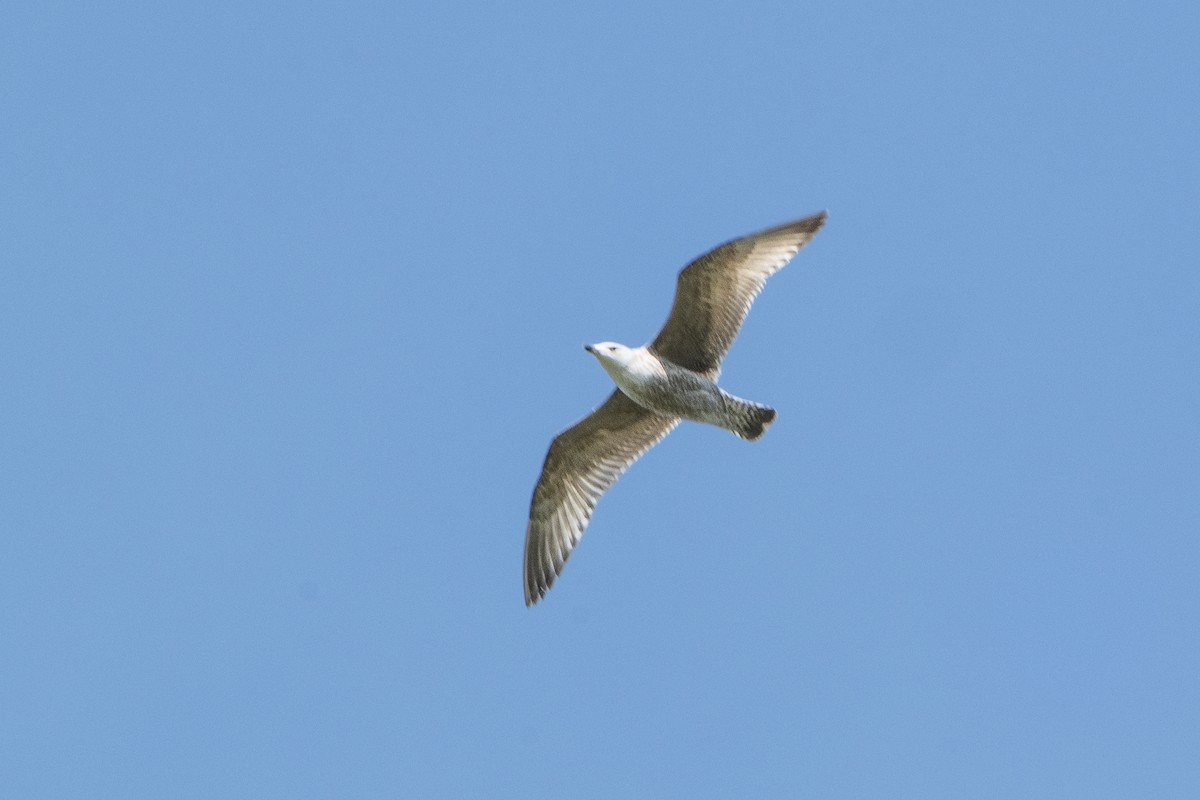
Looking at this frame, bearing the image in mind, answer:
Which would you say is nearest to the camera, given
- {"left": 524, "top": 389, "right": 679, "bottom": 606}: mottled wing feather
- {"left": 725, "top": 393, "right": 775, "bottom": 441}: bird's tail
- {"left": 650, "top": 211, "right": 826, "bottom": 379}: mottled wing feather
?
{"left": 650, "top": 211, "right": 826, "bottom": 379}: mottled wing feather

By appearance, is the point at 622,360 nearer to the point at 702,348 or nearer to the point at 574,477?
the point at 702,348

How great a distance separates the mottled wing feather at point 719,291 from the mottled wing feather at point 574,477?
976mm

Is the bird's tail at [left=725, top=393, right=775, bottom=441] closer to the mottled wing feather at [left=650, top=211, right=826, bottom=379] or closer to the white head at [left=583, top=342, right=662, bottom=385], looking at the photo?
the mottled wing feather at [left=650, top=211, right=826, bottom=379]

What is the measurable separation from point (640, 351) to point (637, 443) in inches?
57.2

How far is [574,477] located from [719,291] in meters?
2.62

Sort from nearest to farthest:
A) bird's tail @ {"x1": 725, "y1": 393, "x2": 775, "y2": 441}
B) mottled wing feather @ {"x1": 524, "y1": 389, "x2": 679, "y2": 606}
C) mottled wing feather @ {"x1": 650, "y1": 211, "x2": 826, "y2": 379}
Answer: mottled wing feather @ {"x1": 650, "y1": 211, "x2": 826, "y2": 379} → bird's tail @ {"x1": 725, "y1": 393, "x2": 775, "y2": 441} → mottled wing feather @ {"x1": 524, "y1": 389, "x2": 679, "y2": 606}

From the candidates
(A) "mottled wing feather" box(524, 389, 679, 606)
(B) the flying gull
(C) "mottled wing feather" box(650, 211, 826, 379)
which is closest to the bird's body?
(B) the flying gull

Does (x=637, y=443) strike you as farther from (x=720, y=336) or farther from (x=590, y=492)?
(x=720, y=336)

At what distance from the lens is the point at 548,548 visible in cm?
1596

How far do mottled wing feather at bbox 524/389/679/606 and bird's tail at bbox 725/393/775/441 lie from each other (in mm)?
1046

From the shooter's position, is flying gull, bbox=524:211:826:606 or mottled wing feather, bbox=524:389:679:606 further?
mottled wing feather, bbox=524:389:679:606

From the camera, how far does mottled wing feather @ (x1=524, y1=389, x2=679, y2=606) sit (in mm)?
15711

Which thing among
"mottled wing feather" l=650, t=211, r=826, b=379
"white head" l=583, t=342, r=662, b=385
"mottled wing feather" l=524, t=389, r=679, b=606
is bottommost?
"mottled wing feather" l=524, t=389, r=679, b=606

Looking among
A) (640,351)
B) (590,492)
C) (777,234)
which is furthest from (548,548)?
(777,234)
